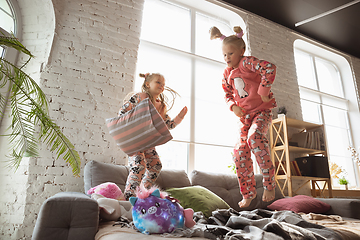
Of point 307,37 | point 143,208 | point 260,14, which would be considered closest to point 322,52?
point 307,37

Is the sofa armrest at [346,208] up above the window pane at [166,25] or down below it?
below

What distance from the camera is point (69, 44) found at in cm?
281

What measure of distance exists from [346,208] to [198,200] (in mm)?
1416

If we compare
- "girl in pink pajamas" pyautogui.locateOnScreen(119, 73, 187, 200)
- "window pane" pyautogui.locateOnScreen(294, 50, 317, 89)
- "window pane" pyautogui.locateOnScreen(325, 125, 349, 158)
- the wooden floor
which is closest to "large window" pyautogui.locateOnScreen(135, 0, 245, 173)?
"girl in pink pajamas" pyautogui.locateOnScreen(119, 73, 187, 200)

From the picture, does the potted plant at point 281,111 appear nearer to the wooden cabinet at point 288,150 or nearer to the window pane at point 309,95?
the wooden cabinet at point 288,150

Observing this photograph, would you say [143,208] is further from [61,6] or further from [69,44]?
[61,6]

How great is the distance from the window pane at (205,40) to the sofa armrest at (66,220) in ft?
10.5

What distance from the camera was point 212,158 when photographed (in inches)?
140

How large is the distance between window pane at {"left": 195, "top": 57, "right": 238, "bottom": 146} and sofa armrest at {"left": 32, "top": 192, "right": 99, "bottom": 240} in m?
2.31

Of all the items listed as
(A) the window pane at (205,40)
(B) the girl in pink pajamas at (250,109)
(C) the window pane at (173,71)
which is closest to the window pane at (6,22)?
(C) the window pane at (173,71)

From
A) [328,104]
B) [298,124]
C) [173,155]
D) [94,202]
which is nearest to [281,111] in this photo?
[298,124]

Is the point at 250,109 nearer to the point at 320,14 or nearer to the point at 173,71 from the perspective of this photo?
the point at 173,71

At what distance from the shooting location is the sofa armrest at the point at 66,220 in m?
1.21

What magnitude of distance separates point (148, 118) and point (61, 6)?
2.10 m
